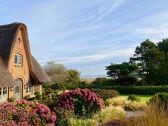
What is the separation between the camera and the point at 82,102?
50.6 feet

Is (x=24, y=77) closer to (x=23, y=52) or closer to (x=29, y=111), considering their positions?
(x=23, y=52)

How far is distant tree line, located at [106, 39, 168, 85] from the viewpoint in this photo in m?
47.9

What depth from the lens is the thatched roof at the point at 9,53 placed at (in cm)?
2627

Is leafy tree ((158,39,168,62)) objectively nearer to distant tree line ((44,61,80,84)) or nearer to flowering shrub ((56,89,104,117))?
distant tree line ((44,61,80,84))

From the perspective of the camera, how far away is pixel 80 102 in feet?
50.3

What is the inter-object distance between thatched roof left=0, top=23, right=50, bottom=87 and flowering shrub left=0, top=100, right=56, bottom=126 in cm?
1523

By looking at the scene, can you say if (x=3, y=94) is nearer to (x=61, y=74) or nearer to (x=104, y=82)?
(x=104, y=82)

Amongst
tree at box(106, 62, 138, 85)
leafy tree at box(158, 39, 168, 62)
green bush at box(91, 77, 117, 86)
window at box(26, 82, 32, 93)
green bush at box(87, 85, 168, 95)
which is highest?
leafy tree at box(158, 39, 168, 62)

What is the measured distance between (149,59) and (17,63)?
24.6 meters

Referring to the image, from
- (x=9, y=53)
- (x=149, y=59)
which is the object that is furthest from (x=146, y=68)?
(x=9, y=53)

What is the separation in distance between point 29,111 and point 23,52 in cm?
2204

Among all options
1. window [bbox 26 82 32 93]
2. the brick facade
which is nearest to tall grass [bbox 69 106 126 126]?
the brick facade

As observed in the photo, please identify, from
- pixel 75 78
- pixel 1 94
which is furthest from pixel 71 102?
pixel 75 78

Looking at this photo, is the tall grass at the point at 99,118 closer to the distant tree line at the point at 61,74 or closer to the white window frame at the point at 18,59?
the white window frame at the point at 18,59
